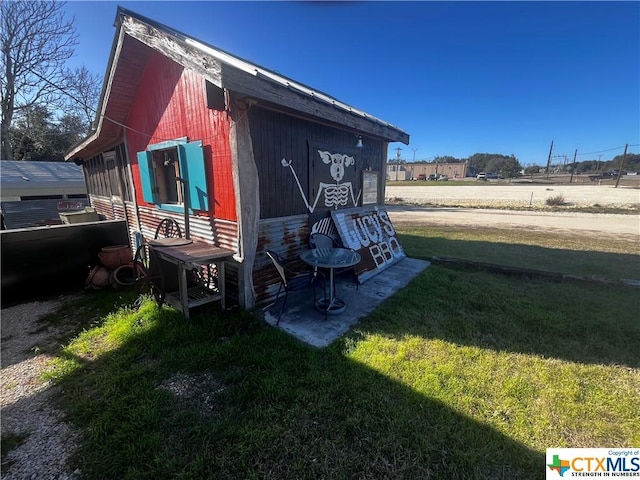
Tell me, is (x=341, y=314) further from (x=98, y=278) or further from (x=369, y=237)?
(x=98, y=278)

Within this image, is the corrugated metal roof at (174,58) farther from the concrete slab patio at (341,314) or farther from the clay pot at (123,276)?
the concrete slab patio at (341,314)

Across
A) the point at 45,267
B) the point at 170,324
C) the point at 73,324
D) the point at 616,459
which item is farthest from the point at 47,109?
the point at 616,459

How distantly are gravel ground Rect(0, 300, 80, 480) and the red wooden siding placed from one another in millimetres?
2612

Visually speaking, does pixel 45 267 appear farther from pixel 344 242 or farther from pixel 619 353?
pixel 619 353

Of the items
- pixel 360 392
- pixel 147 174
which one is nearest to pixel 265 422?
pixel 360 392

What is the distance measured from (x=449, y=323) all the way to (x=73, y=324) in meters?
5.40

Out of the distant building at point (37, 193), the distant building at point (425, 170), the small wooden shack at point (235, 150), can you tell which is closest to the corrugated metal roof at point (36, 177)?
the distant building at point (37, 193)

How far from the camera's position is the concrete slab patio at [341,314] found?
3.35 meters

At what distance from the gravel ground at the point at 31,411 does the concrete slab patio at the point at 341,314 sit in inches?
82.5

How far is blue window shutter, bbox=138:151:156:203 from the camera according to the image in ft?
16.4

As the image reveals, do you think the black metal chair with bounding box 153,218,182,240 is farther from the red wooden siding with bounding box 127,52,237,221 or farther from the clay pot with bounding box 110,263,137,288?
the red wooden siding with bounding box 127,52,237,221

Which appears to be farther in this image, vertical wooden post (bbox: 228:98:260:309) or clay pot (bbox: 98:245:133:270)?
clay pot (bbox: 98:245:133:270)

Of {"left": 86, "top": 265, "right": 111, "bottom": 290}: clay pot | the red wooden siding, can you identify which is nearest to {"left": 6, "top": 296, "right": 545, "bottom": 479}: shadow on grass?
the red wooden siding

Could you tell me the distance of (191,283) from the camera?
184 inches
